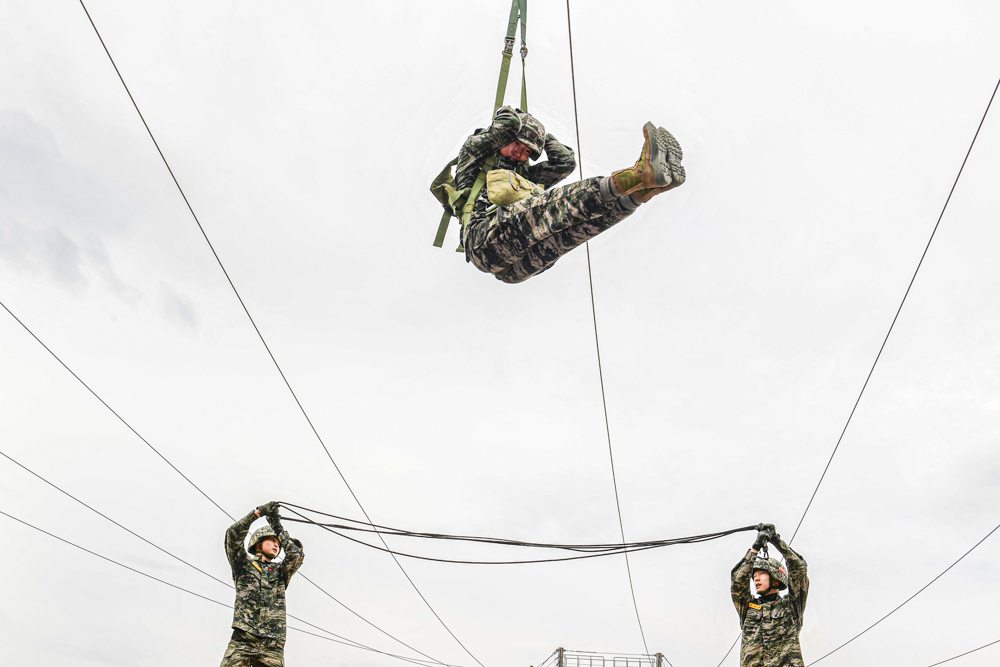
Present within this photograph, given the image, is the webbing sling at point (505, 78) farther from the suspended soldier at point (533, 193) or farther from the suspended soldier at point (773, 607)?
the suspended soldier at point (773, 607)

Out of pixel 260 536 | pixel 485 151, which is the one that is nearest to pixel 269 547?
pixel 260 536

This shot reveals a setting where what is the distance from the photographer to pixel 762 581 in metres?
5.80

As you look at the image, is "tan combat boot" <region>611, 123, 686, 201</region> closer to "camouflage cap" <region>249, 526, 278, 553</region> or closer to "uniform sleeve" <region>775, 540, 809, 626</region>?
"uniform sleeve" <region>775, 540, 809, 626</region>

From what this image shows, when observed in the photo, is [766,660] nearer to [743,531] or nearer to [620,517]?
[743,531]

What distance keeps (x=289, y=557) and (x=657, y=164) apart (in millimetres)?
4628

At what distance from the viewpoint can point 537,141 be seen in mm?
5668

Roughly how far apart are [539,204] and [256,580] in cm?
398

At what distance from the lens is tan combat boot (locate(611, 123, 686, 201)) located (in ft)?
13.5

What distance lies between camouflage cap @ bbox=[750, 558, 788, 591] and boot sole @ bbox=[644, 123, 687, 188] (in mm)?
3294

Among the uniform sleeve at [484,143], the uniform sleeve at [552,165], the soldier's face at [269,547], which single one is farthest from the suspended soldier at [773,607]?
the soldier's face at [269,547]

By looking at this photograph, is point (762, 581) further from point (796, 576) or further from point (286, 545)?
point (286, 545)

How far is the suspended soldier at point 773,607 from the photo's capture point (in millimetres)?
5652

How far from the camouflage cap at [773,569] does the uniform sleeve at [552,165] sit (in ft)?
11.5

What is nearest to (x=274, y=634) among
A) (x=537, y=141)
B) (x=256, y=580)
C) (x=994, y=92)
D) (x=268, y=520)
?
(x=256, y=580)
